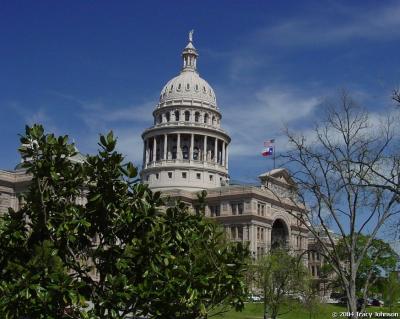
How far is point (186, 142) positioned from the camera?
123 meters

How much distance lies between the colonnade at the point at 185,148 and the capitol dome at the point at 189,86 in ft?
29.9

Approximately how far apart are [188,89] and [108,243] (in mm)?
114315

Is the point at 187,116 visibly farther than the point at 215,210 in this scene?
Yes

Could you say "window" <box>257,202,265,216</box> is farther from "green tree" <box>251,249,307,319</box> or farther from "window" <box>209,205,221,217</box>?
"green tree" <box>251,249,307,319</box>

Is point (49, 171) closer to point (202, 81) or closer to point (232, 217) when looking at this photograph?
point (232, 217)

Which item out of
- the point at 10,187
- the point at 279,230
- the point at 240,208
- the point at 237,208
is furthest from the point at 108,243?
the point at 279,230

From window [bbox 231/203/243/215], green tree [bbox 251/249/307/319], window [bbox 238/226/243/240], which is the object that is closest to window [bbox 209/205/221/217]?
window [bbox 231/203/243/215]

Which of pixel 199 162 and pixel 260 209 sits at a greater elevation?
pixel 199 162

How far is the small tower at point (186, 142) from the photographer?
11838 centimetres

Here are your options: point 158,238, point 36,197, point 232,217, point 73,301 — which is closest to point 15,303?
point 73,301

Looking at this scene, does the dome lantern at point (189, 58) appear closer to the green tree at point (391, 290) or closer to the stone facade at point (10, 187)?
the stone facade at point (10, 187)

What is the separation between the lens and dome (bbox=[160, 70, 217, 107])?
127625mm

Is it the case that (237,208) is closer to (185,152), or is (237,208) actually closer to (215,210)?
(215,210)

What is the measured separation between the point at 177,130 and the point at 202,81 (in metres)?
17.4
